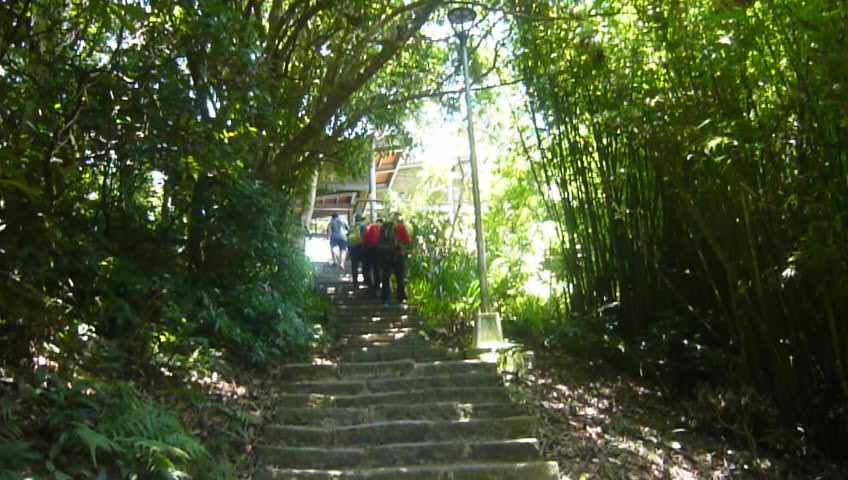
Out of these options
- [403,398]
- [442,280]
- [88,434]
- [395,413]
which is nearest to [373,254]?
[442,280]

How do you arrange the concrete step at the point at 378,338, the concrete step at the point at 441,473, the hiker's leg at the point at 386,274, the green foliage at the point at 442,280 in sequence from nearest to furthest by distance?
the concrete step at the point at 441,473 < the concrete step at the point at 378,338 < the green foliage at the point at 442,280 < the hiker's leg at the point at 386,274

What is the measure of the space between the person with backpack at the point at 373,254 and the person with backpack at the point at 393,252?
0.17 metres

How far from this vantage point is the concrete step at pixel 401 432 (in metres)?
4.96

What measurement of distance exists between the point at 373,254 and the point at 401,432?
460cm

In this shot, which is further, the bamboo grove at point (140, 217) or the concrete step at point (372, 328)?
the concrete step at point (372, 328)

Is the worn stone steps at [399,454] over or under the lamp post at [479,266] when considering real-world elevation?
under

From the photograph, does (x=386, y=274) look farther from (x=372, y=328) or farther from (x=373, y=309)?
(x=372, y=328)

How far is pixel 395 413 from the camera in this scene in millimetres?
5355

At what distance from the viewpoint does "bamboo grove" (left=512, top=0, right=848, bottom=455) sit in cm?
389

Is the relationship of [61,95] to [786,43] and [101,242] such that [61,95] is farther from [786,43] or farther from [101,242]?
[786,43]

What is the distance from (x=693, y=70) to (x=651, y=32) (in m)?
0.43

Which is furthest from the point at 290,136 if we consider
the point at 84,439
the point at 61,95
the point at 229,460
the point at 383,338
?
the point at 84,439

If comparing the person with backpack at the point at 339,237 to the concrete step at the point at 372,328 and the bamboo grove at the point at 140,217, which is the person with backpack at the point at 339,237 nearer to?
the concrete step at the point at 372,328

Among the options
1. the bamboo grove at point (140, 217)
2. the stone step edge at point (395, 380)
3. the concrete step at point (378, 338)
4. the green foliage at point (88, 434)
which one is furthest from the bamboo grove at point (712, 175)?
the green foliage at point (88, 434)
